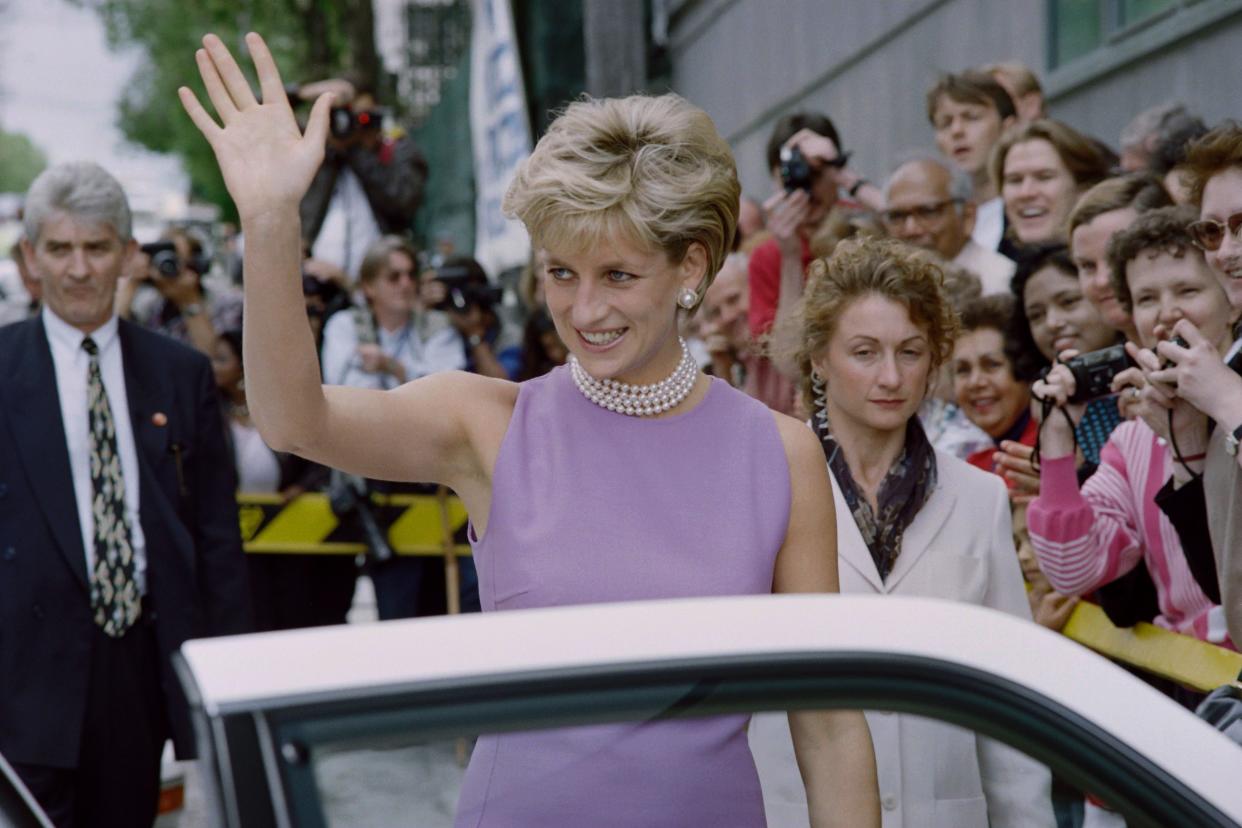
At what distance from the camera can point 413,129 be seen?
22047 mm

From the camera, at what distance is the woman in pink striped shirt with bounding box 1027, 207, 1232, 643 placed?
Result: 3.96 meters

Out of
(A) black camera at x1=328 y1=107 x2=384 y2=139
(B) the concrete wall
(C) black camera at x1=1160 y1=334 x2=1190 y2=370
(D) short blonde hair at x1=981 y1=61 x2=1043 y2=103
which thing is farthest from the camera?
(A) black camera at x1=328 y1=107 x2=384 y2=139

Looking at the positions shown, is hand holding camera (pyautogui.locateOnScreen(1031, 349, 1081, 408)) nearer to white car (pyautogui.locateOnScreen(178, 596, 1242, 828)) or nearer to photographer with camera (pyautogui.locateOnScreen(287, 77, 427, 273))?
white car (pyautogui.locateOnScreen(178, 596, 1242, 828))

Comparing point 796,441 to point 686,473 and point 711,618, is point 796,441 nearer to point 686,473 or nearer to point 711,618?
point 686,473

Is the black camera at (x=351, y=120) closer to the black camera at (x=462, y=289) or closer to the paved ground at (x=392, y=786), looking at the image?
the black camera at (x=462, y=289)

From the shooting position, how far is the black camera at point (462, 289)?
7.57 meters

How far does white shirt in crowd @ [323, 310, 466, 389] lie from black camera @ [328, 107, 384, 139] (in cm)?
134

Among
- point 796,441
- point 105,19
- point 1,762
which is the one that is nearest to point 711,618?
point 796,441

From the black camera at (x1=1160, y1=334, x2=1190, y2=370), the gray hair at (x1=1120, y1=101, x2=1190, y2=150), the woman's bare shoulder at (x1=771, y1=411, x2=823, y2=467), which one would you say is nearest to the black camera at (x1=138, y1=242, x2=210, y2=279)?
the gray hair at (x1=1120, y1=101, x2=1190, y2=150)

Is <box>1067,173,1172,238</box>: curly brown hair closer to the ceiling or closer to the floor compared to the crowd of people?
closer to the ceiling

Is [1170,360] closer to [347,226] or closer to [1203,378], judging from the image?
[1203,378]

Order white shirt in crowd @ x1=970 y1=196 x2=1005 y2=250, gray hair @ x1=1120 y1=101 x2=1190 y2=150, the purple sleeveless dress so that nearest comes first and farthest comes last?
the purple sleeveless dress
gray hair @ x1=1120 y1=101 x2=1190 y2=150
white shirt in crowd @ x1=970 y1=196 x2=1005 y2=250

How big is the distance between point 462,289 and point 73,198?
2899 millimetres

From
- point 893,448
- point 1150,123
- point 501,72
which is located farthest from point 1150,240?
point 501,72
